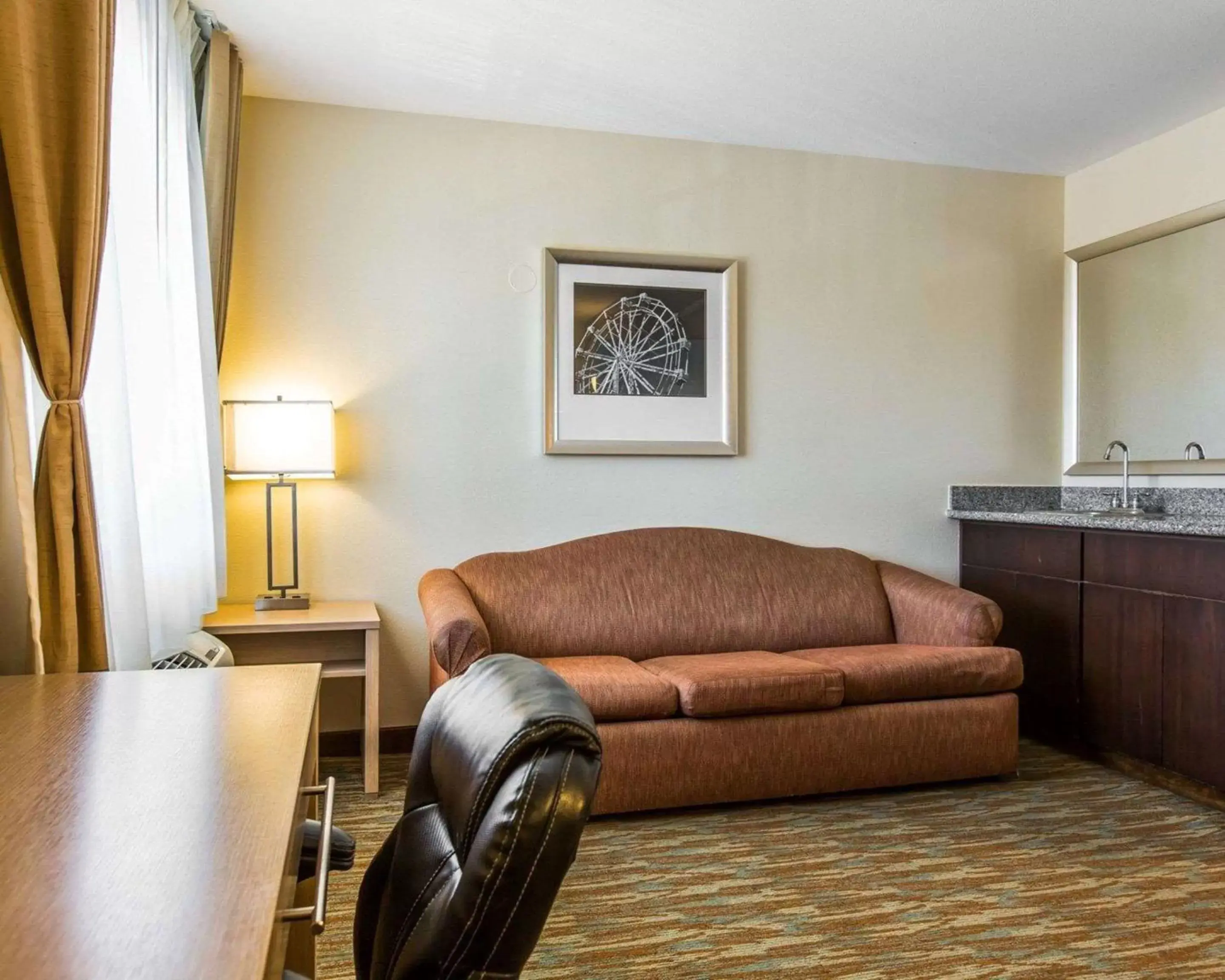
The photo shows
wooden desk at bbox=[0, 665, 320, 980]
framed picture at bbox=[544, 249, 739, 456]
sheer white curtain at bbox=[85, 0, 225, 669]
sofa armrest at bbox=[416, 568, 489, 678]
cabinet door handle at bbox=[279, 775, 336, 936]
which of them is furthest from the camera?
framed picture at bbox=[544, 249, 739, 456]

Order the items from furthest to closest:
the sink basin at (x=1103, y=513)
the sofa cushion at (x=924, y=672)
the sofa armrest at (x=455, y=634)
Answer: the sink basin at (x=1103, y=513) → the sofa cushion at (x=924, y=672) → the sofa armrest at (x=455, y=634)

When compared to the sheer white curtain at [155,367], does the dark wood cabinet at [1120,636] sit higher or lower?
→ lower

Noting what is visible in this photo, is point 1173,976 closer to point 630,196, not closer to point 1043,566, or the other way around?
point 1043,566

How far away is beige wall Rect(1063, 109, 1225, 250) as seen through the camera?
360 cm

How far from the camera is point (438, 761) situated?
1.09 meters

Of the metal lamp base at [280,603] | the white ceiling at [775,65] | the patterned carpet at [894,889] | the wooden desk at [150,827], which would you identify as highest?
the white ceiling at [775,65]

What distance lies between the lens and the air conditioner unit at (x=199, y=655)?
2.63 meters

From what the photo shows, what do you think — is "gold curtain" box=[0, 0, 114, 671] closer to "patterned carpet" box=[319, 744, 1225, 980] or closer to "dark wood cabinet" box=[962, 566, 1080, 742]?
"patterned carpet" box=[319, 744, 1225, 980]

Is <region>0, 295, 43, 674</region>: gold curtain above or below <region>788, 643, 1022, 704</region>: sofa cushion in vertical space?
above

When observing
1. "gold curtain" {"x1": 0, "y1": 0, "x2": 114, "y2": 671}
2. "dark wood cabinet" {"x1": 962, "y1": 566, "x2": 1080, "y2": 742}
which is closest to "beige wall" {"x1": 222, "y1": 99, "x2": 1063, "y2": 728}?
"dark wood cabinet" {"x1": 962, "y1": 566, "x2": 1080, "y2": 742}

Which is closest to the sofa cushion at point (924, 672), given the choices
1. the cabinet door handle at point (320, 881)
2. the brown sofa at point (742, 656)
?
the brown sofa at point (742, 656)

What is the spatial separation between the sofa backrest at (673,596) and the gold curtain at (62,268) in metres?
1.62

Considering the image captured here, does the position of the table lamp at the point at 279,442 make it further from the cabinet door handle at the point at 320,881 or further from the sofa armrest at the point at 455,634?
the cabinet door handle at the point at 320,881

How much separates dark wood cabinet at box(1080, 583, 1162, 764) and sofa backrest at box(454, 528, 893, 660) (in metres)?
0.72
